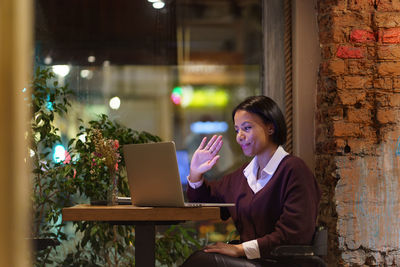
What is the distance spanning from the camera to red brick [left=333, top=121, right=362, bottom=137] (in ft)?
9.78

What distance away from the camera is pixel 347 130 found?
9.79 feet

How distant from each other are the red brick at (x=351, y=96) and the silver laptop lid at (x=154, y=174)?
117 cm

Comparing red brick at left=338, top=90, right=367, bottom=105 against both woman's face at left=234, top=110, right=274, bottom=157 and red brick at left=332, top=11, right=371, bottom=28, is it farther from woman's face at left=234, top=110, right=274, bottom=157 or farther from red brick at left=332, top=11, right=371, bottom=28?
woman's face at left=234, top=110, right=274, bottom=157

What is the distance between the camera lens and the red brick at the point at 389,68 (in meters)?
3.00

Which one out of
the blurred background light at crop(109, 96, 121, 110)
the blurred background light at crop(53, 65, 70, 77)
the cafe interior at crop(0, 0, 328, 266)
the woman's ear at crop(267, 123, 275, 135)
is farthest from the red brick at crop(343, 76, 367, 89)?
the blurred background light at crop(53, 65, 70, 77)

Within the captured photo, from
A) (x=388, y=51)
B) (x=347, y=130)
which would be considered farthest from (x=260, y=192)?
(x=388, y=51)

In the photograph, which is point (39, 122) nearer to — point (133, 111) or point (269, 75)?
point (133, 111)

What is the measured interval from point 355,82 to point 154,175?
4.33ft

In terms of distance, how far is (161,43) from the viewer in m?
3.66

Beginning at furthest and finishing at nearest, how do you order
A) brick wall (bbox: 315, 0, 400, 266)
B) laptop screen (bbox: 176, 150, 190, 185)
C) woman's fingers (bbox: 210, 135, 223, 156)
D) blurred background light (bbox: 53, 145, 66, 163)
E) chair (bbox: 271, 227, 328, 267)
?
laptop screen (bbox: 176, 150, 190, 185), blurred background light (bbox: 53, 145, 66, 163), brick wall (bbox: 315, 0, 400, 266), woman's fingers (bbox: 210, 135, 223, 156), chair (bbox: 271, 227, 328, 267)

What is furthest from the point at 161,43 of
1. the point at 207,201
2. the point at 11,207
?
the point at 11,207

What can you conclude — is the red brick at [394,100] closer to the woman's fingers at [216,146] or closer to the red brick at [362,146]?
the red brick at [362,146]

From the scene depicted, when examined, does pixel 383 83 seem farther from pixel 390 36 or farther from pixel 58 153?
pixel 58 153

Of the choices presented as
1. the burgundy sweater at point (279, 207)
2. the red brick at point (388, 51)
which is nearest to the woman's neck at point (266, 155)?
the burgundy sweater at point (279, 207)
